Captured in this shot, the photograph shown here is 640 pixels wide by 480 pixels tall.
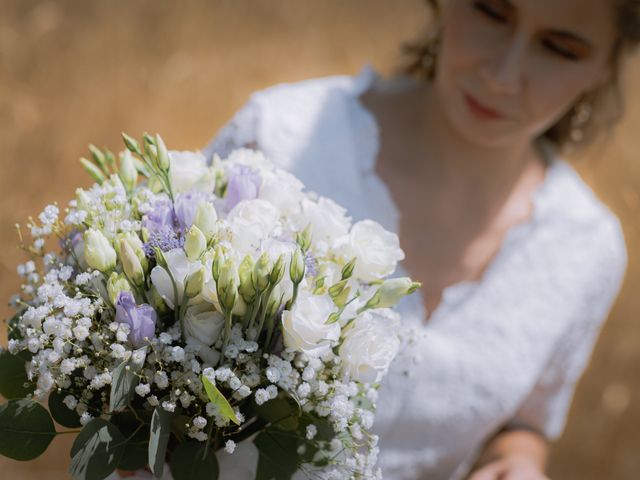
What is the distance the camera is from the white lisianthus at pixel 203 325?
0.61 metres

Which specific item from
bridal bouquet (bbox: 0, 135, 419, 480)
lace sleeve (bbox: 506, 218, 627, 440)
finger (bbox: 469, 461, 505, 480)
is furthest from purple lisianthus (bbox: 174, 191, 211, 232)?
lace sleeve (bbox: 506, 218, 627, 440)

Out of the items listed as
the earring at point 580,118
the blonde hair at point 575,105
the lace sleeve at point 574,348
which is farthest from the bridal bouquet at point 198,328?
the earring at point 580,118

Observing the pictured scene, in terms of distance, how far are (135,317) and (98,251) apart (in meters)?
0.06

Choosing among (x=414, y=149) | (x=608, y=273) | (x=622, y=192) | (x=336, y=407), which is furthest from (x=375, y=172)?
(x=622, y=192)

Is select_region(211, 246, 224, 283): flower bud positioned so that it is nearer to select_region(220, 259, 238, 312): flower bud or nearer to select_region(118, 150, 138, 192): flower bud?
select_region(220, 259, 238, 312): flower bud

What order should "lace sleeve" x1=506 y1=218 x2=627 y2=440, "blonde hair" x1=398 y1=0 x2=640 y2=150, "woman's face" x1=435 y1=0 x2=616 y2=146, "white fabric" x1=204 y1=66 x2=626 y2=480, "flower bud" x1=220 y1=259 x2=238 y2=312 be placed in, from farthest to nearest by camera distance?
1. "blonde hair" x1=398 y1=0 x2=640 y2=150
2. "lace sleeve" x1=506 y1=218 x2=627 y2=440
3. "white fabric" x1=204 y1=66 x2=626 y2=480
4. "woman's face" x1=435 y1=0 x2=616 y2=146
5. "flower bud" x1=220 y1=259 x2=238 y2=312

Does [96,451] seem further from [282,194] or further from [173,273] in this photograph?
[282,194]

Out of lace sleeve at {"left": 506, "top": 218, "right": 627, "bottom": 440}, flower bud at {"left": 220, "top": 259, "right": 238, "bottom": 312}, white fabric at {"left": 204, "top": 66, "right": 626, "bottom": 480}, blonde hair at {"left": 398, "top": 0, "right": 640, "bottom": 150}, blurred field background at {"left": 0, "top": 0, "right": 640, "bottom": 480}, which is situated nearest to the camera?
flower bud at {"left": 220, "top": 259, "right": 238, "bottom": 312}

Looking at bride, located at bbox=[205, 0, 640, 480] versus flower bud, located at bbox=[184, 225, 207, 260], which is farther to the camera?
bride, located at bbox=[205, 0, 640, 480]

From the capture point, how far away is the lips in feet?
3.66

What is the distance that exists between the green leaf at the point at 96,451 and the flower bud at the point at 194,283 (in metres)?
0.14

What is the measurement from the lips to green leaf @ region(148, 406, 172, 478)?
681 mm

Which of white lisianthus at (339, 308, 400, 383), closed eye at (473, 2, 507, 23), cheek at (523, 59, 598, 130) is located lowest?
white lisianthus at (339, 308, 400, 383)

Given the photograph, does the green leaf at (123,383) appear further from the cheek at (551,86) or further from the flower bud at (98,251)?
the cheek at (551,86)
